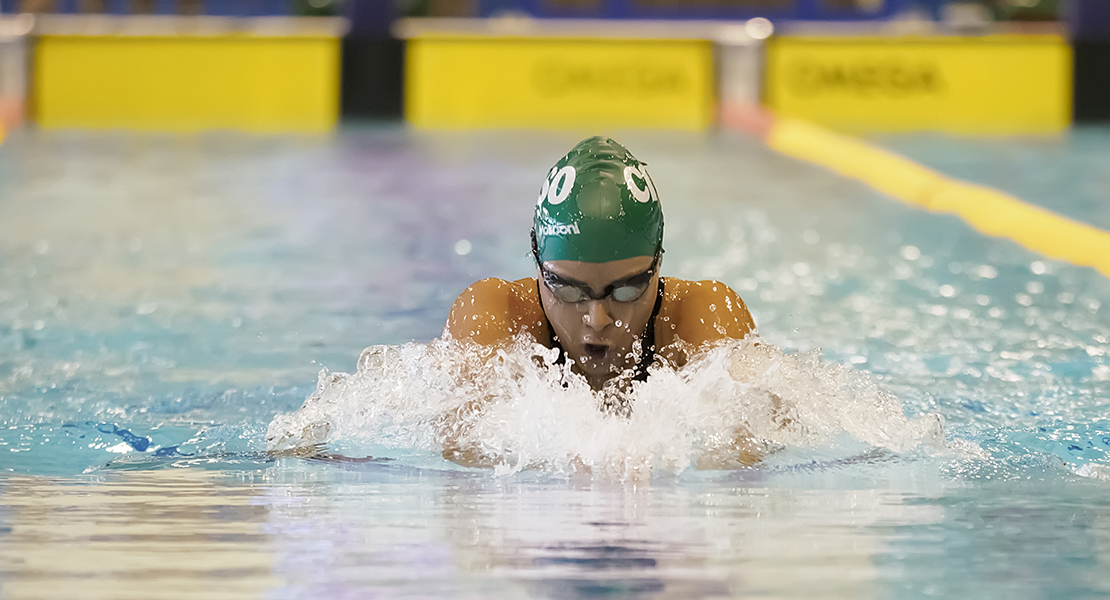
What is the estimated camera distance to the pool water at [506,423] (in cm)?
237

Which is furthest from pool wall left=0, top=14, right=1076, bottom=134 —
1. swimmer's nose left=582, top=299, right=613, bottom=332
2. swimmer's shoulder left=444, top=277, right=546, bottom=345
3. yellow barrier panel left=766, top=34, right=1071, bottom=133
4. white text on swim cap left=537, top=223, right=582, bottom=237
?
swimmer's nose left=582, top=299, right=613, bottom=332

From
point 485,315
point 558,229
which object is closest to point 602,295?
point 558,229

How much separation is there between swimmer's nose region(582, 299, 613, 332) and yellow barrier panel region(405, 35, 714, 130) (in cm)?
1071

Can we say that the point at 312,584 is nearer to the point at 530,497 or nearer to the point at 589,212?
the point at 530,497

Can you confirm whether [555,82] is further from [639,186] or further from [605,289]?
[605,289]

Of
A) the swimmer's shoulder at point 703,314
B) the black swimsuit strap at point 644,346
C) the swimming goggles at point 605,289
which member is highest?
the swimming goggles at point 605,289

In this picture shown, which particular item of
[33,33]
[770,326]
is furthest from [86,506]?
[33,33]

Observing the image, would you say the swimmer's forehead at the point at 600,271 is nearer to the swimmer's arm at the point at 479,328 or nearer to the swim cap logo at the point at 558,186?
the swim cap logo at the point at 558,186

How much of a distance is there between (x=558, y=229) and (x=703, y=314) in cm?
47

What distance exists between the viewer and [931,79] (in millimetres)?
13258

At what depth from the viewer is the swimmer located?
3.06m

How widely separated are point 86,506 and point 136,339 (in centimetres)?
212

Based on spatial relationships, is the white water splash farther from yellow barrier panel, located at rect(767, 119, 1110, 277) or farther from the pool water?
yellow barrier panel, located at rect(767, 119, 1110, 277)

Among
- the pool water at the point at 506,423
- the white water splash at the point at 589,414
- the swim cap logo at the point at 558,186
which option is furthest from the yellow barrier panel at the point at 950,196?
→ the swim cap logo at the point at 558,186
